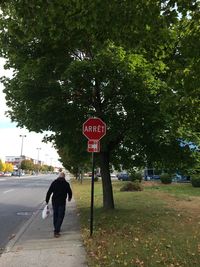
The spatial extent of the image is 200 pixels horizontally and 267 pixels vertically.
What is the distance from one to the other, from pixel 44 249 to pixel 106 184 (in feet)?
22.1

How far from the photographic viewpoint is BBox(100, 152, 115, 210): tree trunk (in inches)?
642

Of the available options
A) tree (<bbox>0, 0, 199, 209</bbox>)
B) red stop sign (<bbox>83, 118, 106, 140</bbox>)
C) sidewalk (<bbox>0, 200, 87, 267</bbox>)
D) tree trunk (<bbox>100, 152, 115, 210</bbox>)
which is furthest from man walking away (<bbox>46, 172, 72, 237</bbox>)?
tree trunk (<bbox>100, 152, 115, 210</bbox>)

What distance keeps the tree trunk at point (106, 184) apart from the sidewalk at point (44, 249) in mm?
2516

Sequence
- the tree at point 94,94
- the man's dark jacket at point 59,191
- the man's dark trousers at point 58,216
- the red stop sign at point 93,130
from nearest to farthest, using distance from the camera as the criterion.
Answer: the red stop sign at point 93,130 < the man's dark trousers at point 58,216 < the man's dark jacket at point 59,191 < the tree at point 94,94

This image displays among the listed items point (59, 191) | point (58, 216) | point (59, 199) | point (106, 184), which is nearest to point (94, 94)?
point (106, 184)

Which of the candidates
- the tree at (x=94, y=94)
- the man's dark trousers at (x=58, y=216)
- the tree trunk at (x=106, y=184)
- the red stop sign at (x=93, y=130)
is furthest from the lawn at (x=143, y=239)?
the red stop sign at (x=93, y=130)

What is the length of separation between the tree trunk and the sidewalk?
2.52m

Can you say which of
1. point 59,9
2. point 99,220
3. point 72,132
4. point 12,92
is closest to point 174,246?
point 99,220

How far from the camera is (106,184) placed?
16469mm

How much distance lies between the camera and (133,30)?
24.5ft

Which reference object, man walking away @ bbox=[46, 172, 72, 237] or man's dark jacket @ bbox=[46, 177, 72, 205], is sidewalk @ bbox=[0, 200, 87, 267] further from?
man's dark jacket @ bbox=[46, 177, 72, 205]

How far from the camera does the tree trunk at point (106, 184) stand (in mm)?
16297

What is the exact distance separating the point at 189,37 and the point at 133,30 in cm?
93

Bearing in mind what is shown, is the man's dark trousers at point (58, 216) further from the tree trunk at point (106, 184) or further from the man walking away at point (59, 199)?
the tree trunk at point (106, 184)
